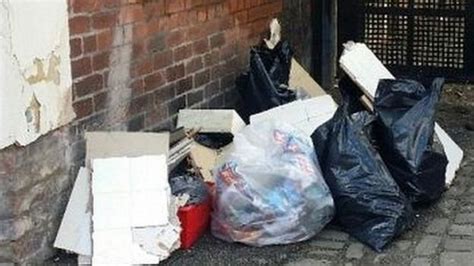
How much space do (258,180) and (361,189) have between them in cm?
52

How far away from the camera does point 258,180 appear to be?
4688mm

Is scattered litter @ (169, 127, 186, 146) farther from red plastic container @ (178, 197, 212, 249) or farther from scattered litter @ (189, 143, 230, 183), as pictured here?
red plastic container @ (178, 197, 212, 249)

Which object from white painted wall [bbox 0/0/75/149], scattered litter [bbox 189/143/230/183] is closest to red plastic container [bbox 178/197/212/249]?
scattered litter [bbox 189/143/230/183]

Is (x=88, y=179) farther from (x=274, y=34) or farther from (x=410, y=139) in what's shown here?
(x=274, y=34)

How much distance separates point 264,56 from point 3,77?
8.77ft

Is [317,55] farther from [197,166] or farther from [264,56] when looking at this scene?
[197,166]

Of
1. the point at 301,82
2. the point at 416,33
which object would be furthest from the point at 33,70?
the point at 416,33

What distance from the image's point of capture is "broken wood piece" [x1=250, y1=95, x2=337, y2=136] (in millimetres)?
5527

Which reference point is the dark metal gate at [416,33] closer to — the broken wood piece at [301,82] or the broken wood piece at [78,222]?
the broken wood piece at [301,82]

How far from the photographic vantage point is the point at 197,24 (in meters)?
5.80

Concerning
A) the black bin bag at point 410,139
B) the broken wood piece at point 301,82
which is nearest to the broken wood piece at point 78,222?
the black bin bag at point 410,139

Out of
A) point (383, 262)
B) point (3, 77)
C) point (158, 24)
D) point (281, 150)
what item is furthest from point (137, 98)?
point (383, 262)

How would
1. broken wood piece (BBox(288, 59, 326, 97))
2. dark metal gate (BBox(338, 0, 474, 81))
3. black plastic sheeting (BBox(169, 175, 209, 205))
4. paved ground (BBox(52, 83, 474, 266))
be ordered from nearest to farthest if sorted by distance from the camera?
paved ground (BBox(52, 83, 474, 266)) → black plastic sheeting (BBox(169, 175, 209, 205)) → broken wood piece (BBox(288, 59, 326, 97)) → dark metal gate (BBox(338, 0, 474, 81))

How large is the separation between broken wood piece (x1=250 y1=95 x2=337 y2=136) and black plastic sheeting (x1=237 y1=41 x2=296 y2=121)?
280 millimetres
